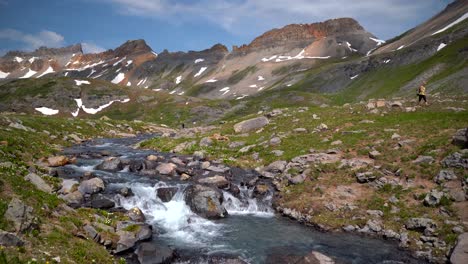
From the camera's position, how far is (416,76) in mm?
94750

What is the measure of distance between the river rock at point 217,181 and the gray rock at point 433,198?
15252 mm

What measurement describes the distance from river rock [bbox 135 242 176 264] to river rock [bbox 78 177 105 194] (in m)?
8.79

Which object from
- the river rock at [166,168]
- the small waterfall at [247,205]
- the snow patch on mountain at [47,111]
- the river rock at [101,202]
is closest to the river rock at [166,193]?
the river rock at [101,202]

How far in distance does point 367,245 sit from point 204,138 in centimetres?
2765

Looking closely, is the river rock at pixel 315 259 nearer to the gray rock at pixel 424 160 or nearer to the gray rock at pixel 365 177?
the gray rock at pixel 365 177

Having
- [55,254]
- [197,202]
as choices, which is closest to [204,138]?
[197,202]

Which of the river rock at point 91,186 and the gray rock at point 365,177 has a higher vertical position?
the river rock at point 91,186

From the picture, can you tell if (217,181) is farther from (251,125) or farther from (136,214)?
(251,125)

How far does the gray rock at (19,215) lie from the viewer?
14.5 m

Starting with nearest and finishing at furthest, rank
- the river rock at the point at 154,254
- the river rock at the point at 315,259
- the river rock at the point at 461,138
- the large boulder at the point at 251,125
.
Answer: the river rock at the point at 154,254 < the river rock at the point at 315,259 < the river rock at the point at 461,138 < the large boulder at the point at 251,125

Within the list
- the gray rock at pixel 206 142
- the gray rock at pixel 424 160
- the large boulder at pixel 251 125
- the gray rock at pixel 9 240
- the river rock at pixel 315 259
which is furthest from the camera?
the large boulder at pixel 251 125

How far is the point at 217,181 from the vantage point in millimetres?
29031

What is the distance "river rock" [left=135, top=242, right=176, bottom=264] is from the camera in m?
16.8

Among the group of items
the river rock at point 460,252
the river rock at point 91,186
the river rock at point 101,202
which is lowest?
the river rock at point 460,252
